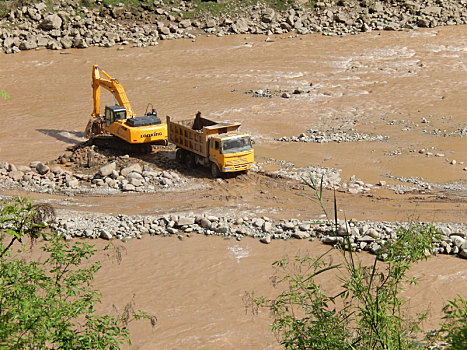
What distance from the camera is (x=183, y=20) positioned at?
44062 millimetres

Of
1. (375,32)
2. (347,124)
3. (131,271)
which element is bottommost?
(131,271)

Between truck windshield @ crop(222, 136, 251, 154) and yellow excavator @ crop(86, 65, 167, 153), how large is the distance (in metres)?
3.47

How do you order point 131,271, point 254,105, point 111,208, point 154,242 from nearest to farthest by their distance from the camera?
1. point 131,271
2. point 154,242
3. point 111,208
4. point 254,105

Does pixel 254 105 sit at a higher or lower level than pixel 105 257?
higher

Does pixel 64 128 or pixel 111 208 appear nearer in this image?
pixel 111 208

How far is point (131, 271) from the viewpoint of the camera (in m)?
15.6

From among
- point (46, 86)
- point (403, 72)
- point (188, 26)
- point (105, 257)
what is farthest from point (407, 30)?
point (105, 257)

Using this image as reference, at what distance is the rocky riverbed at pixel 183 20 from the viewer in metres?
41.6

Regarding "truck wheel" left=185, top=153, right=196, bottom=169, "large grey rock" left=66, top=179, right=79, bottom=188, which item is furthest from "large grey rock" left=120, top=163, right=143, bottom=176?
"truck wheel" left=185, top=153, right=196, bottom=169

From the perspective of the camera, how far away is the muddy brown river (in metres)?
14.5

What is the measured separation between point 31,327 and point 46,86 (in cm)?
3020

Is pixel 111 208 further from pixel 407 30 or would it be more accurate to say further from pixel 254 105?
pixel 407 30

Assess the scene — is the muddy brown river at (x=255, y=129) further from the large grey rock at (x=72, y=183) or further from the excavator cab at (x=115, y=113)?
the excavator cab at (x=115, y=113)

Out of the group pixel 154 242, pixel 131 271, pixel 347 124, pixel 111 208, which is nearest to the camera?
pixel 131 271
